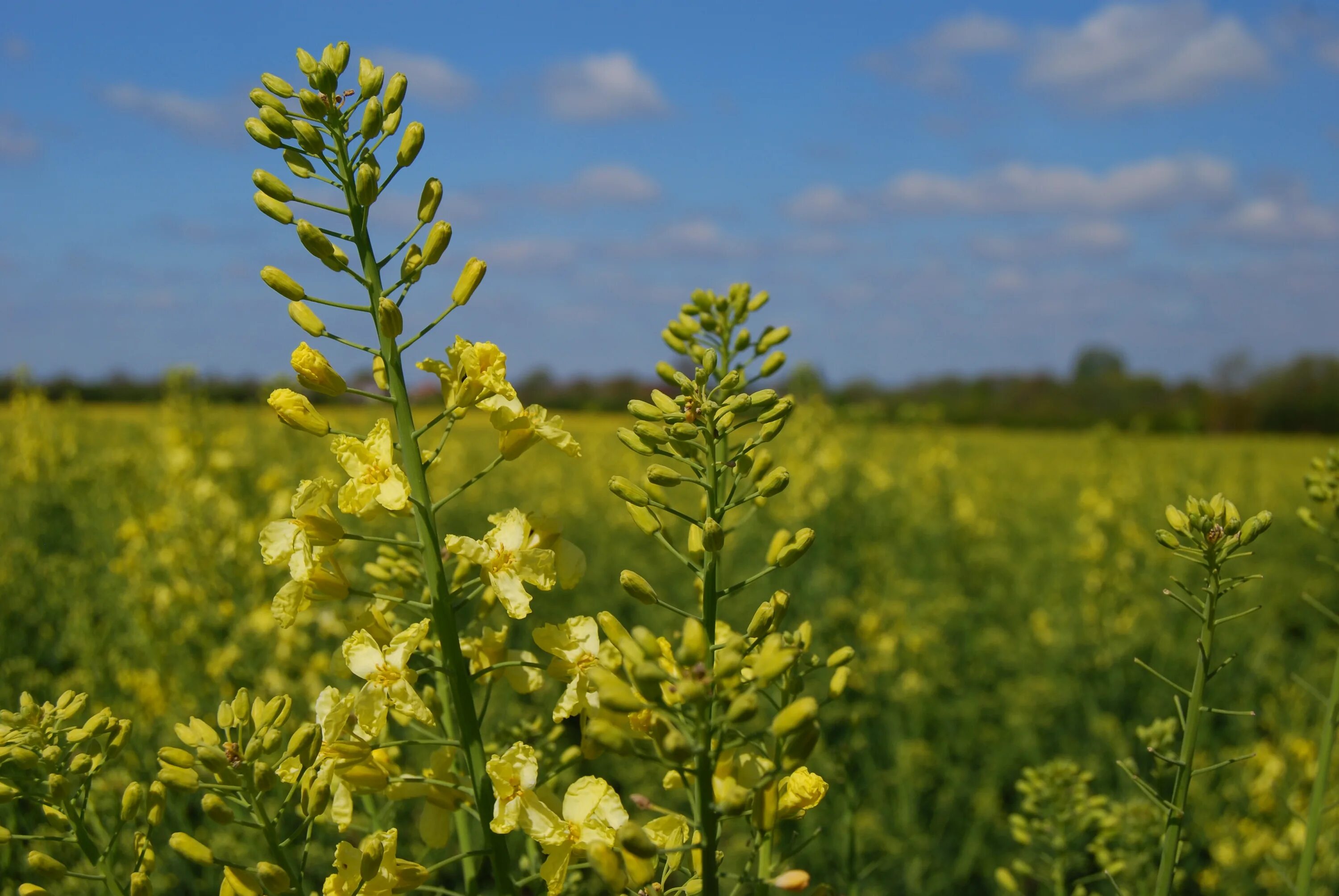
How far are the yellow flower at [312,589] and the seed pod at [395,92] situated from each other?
83cm

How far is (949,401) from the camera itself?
4397cm

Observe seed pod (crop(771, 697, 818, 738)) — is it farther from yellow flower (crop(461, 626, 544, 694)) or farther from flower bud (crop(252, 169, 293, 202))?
flower bud (crop(252, 169, 293, 202))

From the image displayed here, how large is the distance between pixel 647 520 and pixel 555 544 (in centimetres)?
17

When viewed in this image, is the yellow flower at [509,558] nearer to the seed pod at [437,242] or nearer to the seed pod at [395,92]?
the seed pod at [437,242]

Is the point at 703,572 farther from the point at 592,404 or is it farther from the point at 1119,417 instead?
the point at 1119,417

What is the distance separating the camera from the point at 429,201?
5.44 ft

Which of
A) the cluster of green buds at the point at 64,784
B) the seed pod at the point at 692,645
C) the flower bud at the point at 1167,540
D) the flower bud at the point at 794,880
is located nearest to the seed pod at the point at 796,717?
the seed pod at the point at 692,645

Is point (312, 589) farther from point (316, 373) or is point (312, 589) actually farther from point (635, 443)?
point (635, 443)

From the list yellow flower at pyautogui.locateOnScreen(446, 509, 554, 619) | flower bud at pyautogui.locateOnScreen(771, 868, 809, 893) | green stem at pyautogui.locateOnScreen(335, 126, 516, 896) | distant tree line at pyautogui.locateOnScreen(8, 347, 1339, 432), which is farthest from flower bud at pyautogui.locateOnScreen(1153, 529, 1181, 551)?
distant tree line at pyautogui.locateOnScreen(8, 347, 1339, 432)

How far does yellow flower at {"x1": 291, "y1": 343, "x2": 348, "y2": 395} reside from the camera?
1.58 metres

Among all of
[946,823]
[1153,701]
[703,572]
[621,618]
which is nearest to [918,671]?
[946,823]

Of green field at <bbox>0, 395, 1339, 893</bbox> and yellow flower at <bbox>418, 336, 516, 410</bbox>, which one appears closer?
yellow flower at <bbox>418, 336, 516, 410</bbox>

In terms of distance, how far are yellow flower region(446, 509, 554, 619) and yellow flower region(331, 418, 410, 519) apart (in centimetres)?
12

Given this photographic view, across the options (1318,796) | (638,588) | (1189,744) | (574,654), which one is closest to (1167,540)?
(1189,744)
